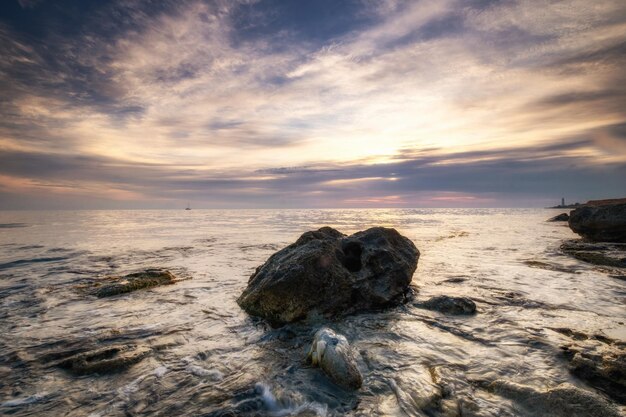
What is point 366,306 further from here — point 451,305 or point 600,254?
point 600,254

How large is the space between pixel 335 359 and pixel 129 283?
29.8 ft

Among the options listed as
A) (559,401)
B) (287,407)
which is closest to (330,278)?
(287,407)

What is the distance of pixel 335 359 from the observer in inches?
200

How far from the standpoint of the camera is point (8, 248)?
22.0m

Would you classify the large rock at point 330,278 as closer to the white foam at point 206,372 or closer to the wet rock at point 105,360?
the white foam at point 206,372

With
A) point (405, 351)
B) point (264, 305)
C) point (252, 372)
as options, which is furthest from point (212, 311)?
point (405, 351)

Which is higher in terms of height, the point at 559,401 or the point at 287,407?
the point at 559,401

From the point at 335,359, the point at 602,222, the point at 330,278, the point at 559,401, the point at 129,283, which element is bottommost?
the point at 129,283

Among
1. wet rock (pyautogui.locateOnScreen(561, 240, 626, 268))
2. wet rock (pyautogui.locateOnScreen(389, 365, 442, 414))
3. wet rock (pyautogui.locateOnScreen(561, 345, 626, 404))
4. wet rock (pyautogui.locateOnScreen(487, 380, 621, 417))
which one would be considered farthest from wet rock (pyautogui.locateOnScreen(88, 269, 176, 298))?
wet rock (pyautogui.locateOnScreen(561, 240, 626, 268))

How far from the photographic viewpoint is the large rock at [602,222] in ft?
62.4

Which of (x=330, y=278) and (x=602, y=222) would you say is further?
(x=602, y=222)

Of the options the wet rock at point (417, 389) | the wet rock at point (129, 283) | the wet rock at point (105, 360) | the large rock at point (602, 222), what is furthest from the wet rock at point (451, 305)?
the large rock at point (602, 222)

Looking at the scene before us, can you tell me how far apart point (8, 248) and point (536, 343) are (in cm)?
2970

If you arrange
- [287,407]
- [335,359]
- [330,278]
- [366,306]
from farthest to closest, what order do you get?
[366,306] → [330,278] → [335,359] → [287,407]
